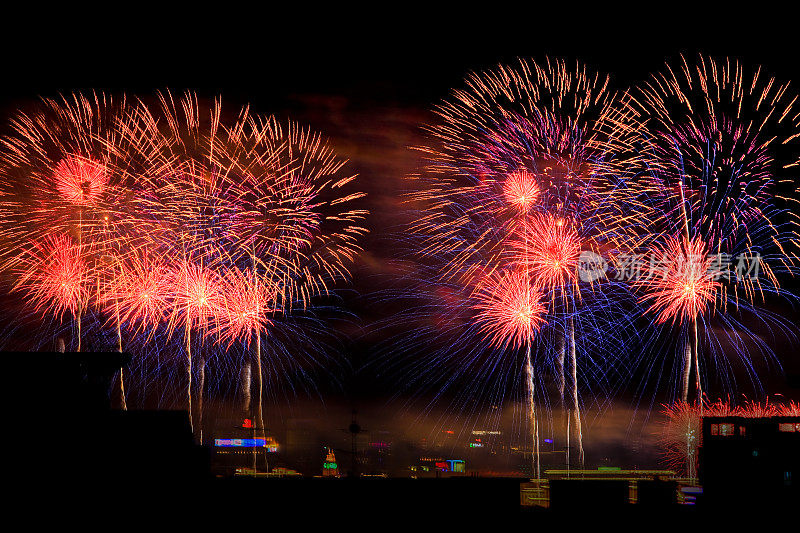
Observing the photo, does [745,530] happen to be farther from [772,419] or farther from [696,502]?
[772,419]

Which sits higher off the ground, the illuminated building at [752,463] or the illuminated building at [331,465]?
the illuminated building at [752,463]

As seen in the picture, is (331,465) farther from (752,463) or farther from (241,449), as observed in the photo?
(752,463)

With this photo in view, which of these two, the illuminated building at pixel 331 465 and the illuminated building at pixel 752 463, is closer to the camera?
the illuminated building at pixel 752 463

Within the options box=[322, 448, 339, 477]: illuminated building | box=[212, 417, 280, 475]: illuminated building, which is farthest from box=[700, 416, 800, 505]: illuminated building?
box=[322, 448, 339, 477]: illuminated building

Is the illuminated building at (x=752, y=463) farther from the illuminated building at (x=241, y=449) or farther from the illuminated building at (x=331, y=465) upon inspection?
the illuminated building at (x=331, y=465)

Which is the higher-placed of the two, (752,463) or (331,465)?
(752,463)

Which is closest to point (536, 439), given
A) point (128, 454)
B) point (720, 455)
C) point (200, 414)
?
point (720, 455)

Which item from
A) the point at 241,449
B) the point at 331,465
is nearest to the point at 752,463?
the point at 241,449

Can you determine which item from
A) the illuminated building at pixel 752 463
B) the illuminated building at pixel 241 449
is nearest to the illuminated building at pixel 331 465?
the illuminated building at pixel 241 449
